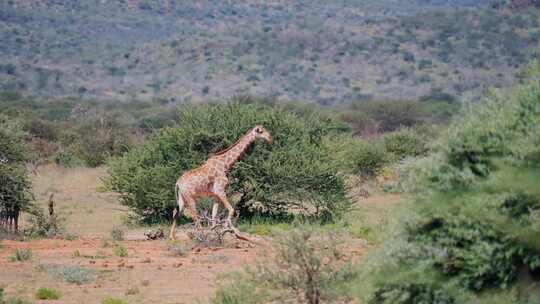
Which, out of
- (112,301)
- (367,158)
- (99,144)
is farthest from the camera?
(99,144)

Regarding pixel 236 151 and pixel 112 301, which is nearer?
pixel 112 301

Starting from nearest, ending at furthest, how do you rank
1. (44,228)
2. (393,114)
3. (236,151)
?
(236,151), (44,228), (393,114)

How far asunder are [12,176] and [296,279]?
11194 millimetres

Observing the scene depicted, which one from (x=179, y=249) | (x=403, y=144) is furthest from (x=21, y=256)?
(x=403, y=144)

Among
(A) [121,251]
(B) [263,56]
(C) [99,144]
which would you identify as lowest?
(B) [263,56]

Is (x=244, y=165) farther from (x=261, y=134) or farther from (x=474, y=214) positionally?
(x=474, y=214)

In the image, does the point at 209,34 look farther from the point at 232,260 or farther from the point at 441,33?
the point at 232,260

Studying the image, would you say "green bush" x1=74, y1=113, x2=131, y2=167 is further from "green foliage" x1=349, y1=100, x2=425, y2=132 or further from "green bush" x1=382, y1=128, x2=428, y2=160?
"green foliage" x1=349, y1=100, x2=425, y2=132

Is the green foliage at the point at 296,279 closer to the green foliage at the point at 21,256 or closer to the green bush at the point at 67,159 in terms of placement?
the green foliage at the point at 21,256

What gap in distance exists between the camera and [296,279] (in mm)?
9531

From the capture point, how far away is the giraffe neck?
1920 centimetres

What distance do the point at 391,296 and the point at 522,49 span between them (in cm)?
8885

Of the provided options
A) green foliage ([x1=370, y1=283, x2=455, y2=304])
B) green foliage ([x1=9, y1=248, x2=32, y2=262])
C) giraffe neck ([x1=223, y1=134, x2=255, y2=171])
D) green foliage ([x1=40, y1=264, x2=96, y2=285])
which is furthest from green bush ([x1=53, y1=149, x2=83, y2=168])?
green foliage ([x1=370, y1=283, x2=455, y2=304])

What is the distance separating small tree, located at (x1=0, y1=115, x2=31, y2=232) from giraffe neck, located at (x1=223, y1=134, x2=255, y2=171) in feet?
12.8
